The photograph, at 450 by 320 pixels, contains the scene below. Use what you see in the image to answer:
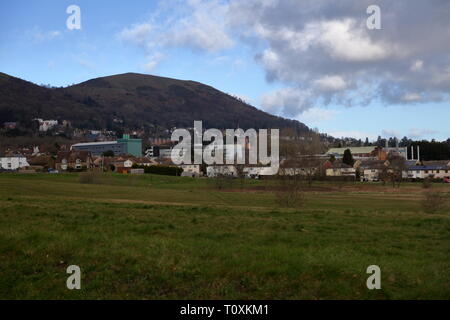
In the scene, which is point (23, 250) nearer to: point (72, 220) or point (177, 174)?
point (72, 220)

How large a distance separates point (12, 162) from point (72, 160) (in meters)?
17.3

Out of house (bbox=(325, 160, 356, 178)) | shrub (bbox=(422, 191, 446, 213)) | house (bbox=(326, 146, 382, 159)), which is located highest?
house (bbox=(326, 146, 382, 159))

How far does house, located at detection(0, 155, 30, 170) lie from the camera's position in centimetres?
12403

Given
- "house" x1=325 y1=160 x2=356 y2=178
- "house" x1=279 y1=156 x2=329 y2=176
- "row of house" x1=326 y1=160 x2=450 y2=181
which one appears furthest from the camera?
"row of house" x1=326 y1=160 x2=450 y2=181

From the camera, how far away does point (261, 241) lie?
11484 mm

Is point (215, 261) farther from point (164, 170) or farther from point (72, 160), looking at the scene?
point (72, 160)

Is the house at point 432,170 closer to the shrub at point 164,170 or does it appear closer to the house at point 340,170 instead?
the house at point 340,170

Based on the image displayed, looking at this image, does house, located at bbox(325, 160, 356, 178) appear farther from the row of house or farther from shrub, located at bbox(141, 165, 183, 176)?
shrub, located at bbox(141, 165, 183, 176)

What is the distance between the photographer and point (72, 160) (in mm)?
123125

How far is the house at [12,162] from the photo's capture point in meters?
124

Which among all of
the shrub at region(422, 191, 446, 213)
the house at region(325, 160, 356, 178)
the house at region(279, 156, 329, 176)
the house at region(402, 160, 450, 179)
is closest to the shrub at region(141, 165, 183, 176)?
the house at region(279, 156, 329, 176)

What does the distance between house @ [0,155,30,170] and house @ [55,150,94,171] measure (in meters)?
8.86

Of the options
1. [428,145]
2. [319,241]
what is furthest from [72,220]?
[428,145]
